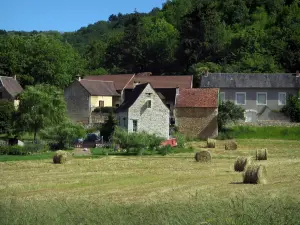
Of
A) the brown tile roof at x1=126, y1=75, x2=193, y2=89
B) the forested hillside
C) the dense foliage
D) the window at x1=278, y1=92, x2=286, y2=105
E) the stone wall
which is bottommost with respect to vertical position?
the stone wall

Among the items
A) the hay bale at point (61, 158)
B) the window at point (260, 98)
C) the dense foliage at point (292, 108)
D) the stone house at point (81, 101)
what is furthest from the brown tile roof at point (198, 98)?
the hay bale at point (61, 158)

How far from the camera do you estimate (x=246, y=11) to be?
4289 inches

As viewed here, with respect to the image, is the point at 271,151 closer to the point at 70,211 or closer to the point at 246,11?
the point at 70,211

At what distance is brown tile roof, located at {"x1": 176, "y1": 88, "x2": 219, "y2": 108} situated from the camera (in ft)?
195

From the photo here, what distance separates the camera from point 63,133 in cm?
4572

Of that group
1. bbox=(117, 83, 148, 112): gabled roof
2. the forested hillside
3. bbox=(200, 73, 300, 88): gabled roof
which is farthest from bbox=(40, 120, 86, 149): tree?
the forested hillside

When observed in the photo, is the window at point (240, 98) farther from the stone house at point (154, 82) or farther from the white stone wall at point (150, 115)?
the white stone wall at point (150, 115)

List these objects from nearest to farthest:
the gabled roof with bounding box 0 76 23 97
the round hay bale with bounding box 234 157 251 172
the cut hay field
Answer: the cut hay field, the round hay bale with bounding box 234 157 251 172, the gabled roof with bounding box 0 76 23 97

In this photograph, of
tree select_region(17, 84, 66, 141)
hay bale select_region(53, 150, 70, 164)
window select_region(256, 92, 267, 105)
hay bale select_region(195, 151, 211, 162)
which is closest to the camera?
hay bale select_region(53, 150, 70, 164)

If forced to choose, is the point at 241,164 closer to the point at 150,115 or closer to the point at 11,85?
the point at 150,115

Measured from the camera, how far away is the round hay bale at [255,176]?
23.2 m

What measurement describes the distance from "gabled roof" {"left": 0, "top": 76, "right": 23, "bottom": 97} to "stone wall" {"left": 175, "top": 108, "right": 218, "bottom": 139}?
25177mm

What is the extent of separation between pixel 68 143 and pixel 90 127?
59.7ft

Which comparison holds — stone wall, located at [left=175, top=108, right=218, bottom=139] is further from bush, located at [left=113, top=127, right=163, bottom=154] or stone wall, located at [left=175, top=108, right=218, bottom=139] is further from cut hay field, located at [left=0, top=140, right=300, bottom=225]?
bush, located at [left=113, top=127, right=163, bottom=154]
